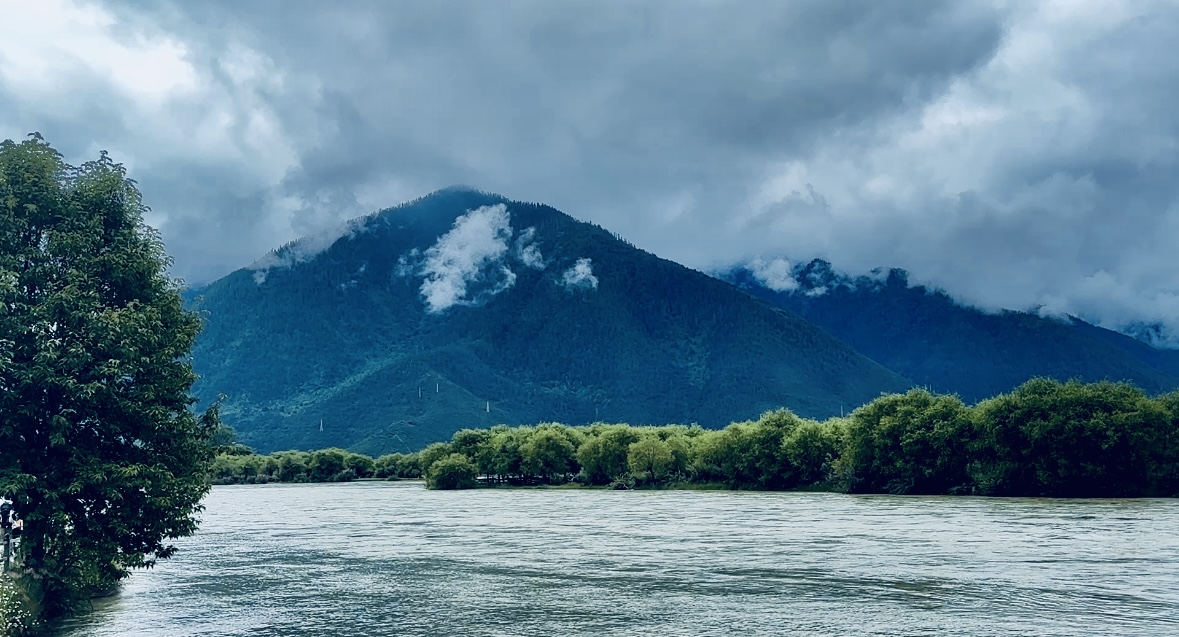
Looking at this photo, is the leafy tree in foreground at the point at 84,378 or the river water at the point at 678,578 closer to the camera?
the leafy tree in foreground at the point at 84,378

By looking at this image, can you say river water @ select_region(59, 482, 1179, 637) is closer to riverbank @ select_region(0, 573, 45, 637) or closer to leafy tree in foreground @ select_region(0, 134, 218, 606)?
riverbank @ select_region(0, 573, 45, 637)

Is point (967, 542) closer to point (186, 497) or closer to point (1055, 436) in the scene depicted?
point (186, 497)

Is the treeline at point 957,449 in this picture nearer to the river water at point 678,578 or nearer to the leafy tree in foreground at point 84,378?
the river water at point 678,578

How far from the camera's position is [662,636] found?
35250 millimetres

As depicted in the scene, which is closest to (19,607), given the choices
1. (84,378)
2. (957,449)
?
(84,378)

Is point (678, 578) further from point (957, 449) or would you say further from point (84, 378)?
point (957, 449)

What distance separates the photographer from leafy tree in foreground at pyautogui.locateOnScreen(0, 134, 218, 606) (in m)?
34.5

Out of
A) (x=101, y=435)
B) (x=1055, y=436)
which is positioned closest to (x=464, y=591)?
(x=101, y=435)

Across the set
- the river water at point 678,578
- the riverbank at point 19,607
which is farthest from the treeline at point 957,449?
the riverbank at point 19,607

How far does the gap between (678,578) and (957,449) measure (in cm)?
9880

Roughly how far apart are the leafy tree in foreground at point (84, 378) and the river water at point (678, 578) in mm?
3722

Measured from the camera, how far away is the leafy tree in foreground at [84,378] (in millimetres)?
34500

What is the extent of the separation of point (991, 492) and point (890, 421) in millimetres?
17597

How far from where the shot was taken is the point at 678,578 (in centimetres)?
5053
